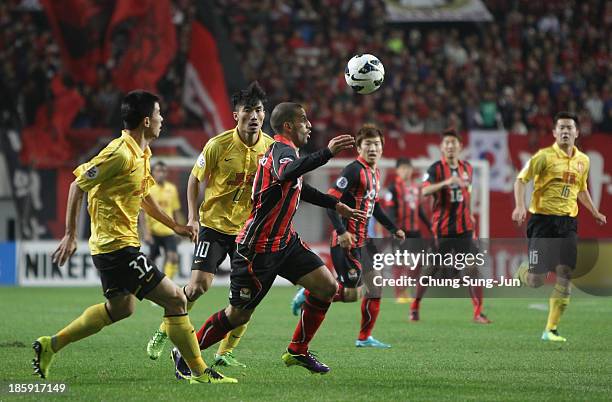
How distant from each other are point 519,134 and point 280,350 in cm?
1359

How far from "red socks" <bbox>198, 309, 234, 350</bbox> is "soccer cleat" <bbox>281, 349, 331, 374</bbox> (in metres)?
0.56

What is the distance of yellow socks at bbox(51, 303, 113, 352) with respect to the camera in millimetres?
8109

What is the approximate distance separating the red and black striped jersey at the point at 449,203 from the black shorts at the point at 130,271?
754 cm

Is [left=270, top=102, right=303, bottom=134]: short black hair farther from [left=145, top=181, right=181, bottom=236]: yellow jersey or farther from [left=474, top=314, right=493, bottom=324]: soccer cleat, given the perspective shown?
[left=145, top=181, right=181, bottom=236]: yellow jersey

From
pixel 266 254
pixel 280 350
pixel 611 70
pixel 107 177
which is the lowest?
pixel 280 350

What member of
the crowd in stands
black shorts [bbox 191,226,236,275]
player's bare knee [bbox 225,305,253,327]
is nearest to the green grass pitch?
player's bare knee [bbox 225,305,253,327]

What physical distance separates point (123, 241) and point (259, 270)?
1124 millimetres

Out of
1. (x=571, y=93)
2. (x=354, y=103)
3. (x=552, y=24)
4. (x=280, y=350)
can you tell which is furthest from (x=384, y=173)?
(x=280, y=350)

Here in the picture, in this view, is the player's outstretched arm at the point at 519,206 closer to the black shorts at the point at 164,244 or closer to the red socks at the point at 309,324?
the red socks at the point at 309,324

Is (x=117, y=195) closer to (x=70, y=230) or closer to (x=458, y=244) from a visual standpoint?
(x=70, y=230)

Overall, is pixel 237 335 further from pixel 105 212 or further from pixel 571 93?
pixel 571 93

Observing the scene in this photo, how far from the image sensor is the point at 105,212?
7.93 metres

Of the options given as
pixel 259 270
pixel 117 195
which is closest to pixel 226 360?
pixel 259 270

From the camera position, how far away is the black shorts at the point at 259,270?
837 centimetres
